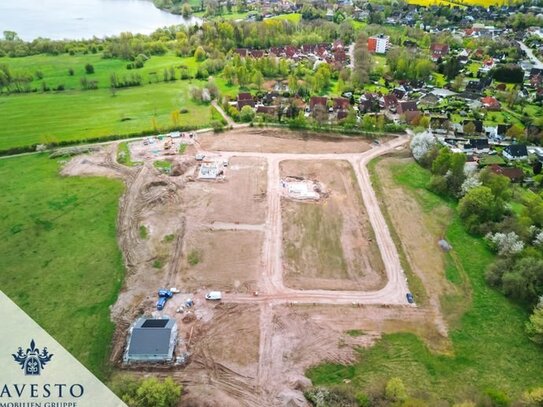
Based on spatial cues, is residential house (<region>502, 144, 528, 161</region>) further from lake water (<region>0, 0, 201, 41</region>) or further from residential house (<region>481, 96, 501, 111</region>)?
lake water (<region>0, 0, 201, 41</region>)

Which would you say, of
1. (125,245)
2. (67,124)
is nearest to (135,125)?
(67,124)

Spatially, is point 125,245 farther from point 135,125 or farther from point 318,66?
point 318,66

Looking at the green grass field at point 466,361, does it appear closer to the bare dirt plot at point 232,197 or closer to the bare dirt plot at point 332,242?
the bare dirt plot at point 332,242

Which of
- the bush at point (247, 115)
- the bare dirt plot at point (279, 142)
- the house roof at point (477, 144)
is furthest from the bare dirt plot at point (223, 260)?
the house roof at point (477, 144)

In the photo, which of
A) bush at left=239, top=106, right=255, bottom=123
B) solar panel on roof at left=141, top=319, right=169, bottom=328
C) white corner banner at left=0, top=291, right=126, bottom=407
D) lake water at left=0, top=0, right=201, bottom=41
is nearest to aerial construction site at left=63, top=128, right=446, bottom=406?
solar panel on roof at left=141, top=319, right=169, bottom=328

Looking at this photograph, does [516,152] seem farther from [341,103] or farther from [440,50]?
[440,50]
